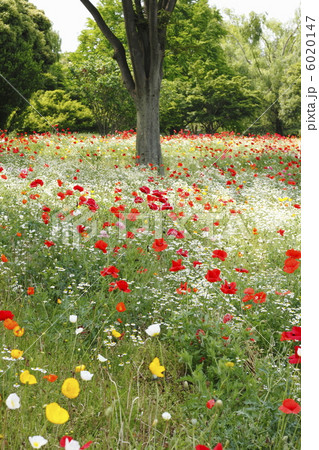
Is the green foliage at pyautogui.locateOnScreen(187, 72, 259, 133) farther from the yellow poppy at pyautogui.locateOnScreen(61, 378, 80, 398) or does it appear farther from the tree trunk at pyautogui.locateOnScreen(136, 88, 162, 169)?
the yellow poppy at pyautogui.locateOnScreen(61, 378, 80, 398)

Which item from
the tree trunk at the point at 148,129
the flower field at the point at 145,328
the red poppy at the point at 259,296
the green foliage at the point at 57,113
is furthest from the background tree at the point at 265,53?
the red poppy at the point at 259,296

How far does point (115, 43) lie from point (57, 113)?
12296 mm

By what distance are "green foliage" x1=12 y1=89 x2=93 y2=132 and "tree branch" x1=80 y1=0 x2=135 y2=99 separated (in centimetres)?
1011

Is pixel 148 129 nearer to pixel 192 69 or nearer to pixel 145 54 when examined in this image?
pixel 145 54

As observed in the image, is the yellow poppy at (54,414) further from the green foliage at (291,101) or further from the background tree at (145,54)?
the green foliage at (291,101)

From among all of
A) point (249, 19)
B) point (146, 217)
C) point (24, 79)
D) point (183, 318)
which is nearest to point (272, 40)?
point (249, 19)

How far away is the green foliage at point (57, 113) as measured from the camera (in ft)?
60.9

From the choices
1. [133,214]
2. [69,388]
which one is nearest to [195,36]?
[133,214]

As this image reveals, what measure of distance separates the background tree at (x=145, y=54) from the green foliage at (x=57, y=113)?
10.2 meters

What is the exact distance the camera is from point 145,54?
29.3 feet

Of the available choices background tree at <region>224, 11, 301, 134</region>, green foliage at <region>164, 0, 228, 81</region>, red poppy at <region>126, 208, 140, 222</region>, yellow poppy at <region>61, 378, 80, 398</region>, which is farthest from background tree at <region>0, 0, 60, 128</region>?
background tree at <region>224, 11, 301, 134</region>

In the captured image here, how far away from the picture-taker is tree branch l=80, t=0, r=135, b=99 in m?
8.28

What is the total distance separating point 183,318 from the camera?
8.38 ft

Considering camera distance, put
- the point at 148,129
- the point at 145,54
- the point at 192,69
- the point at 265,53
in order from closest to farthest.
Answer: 1. the point at 145,54
2. the point at 148,129
3. the point at 192,69
4. the point at 265,53
